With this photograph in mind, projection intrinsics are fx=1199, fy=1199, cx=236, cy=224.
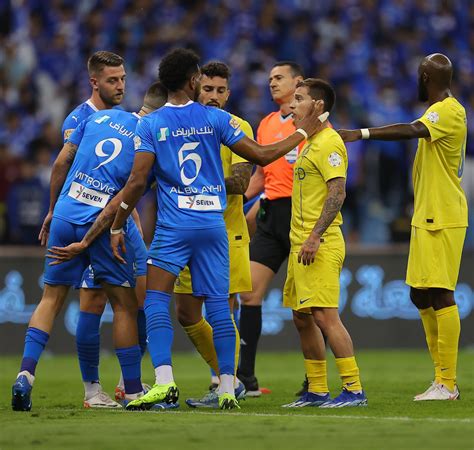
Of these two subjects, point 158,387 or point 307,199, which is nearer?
point 158,387

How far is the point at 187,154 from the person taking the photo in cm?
822

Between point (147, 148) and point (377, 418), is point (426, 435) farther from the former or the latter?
point (147, 148)

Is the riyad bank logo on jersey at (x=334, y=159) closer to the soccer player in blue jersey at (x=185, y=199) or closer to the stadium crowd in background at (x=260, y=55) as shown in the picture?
the soccer player in blue jersey at (x=185, y=199)

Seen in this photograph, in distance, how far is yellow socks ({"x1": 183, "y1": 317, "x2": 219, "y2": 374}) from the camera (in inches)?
351

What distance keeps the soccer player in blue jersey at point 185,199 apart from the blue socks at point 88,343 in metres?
0.86

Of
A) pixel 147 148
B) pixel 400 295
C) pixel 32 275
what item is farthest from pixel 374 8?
pixel 147 148

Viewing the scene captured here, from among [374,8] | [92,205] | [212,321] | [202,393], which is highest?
[374,8]

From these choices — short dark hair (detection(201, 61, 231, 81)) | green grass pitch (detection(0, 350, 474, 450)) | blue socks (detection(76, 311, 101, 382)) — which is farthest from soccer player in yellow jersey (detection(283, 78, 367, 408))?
blue socks (detection(76, 311, 101, 382))

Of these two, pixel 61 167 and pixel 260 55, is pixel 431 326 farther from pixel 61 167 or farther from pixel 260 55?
pixel 260 55

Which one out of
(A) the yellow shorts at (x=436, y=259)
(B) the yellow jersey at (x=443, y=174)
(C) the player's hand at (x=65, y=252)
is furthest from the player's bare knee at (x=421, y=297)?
(C) the player's hand at (x=65, y=252)

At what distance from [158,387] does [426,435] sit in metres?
2.12

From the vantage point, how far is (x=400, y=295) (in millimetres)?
16062

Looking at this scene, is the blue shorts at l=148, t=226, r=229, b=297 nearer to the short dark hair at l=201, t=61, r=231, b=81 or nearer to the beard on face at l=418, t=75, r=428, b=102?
the short dark hair at l=201, t=61, r=231, b=81

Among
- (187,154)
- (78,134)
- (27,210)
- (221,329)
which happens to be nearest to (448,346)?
(221,329)
